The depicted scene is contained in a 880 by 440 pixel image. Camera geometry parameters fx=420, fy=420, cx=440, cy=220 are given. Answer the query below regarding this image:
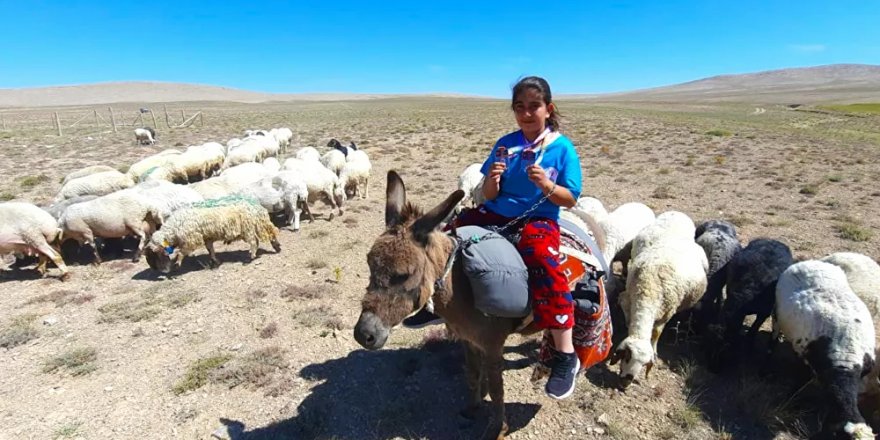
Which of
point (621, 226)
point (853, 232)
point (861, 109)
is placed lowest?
point (853, 232)

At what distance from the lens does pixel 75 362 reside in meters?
5.19

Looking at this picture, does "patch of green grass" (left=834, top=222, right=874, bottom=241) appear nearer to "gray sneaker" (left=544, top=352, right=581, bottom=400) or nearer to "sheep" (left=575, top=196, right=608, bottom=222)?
"sheep" (left=575, top=196, right=608, bottom=222)

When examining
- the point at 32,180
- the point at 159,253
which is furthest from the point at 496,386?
the point at 32,180

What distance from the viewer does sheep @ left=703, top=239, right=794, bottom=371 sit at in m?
4.87

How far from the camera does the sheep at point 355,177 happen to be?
1234 centimetres

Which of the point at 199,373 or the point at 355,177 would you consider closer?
the point at 199,373

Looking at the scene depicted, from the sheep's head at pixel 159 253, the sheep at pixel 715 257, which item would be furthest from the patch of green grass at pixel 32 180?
the sheep at pixel 715 257

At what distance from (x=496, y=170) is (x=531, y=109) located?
546mm

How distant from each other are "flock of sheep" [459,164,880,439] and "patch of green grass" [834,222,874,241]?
4506 mm

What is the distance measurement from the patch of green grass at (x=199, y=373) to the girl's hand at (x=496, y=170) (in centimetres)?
420

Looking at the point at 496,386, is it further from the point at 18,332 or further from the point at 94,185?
the point at 94,185

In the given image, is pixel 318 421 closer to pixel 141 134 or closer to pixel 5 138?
pixel 141 134

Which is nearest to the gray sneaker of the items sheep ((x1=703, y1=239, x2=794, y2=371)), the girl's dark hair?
the girl's dark hair

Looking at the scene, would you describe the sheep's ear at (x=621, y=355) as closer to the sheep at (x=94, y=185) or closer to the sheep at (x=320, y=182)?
the sheep at (x=320, y=182)
